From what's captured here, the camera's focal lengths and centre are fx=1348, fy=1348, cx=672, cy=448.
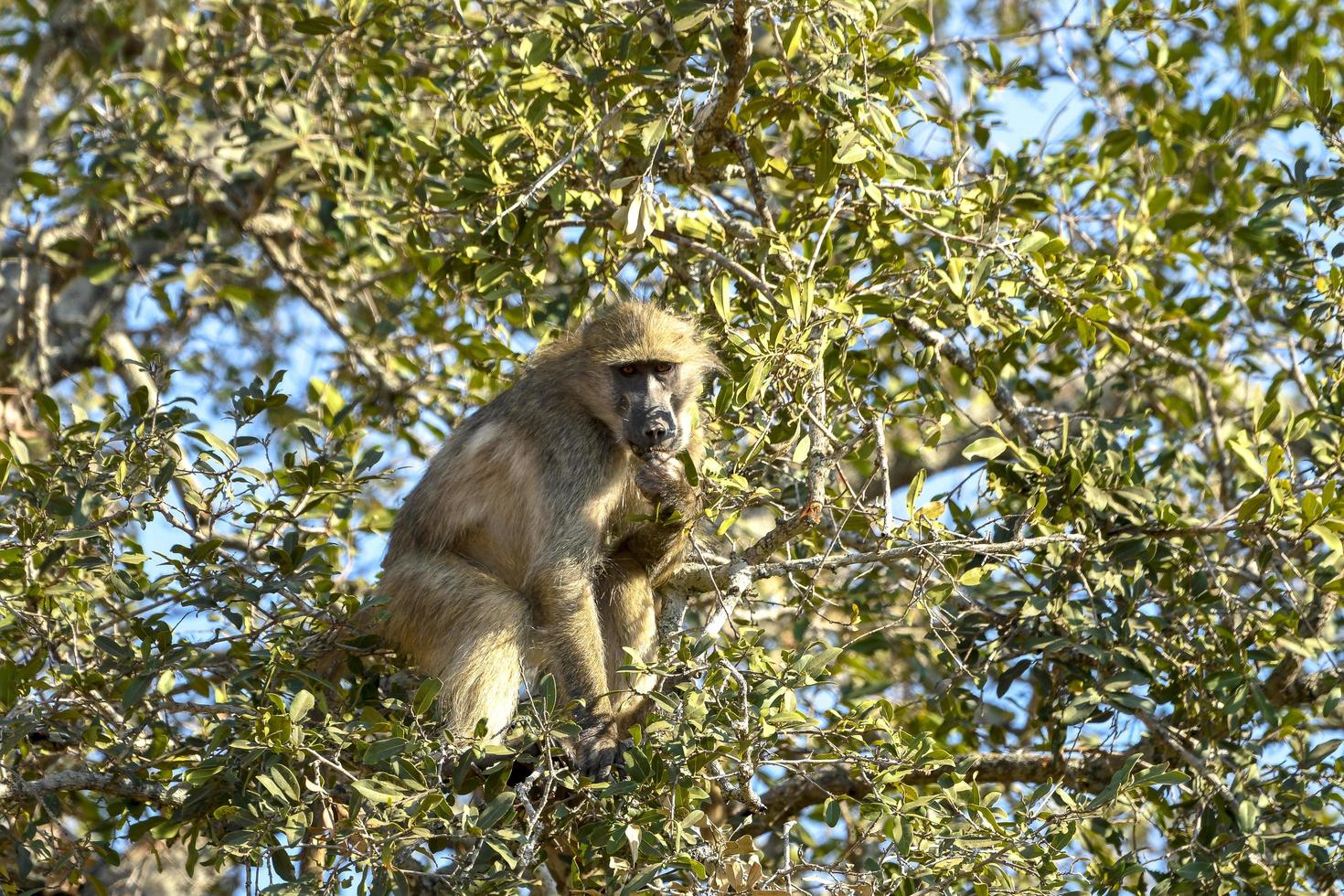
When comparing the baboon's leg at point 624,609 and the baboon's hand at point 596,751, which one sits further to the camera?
the baboon's leg at point 624,609

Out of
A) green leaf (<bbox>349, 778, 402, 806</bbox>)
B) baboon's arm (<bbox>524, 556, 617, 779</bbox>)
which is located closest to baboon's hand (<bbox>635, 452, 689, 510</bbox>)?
baboon's arm (<bbox>524, 556, 617, 779</bbox>)

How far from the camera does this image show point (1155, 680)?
17.6 feet

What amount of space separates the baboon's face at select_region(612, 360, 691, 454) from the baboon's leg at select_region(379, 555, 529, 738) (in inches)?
33.2

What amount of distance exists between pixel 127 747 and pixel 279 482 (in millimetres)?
1105

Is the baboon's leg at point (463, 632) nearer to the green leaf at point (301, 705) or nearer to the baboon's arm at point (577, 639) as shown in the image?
the baboon's arm at point (577, 639)

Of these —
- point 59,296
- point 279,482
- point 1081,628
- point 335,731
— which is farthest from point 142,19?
point 1081,628

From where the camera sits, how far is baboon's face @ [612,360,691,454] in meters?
5.58

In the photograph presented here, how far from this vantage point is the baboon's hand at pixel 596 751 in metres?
5.00

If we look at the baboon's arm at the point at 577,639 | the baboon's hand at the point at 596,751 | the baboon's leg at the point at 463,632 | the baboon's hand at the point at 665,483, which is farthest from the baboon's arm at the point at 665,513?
the baboon's hand at the point at 596,751

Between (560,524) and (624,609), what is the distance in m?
0.52

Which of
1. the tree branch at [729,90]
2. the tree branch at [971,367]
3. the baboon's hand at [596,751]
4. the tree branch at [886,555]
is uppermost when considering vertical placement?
the tree branch at [729,90]

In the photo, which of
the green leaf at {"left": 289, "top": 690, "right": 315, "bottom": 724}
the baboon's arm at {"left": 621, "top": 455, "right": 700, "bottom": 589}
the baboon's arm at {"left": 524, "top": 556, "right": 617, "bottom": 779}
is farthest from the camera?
the baboon's arm at {"left": 621, "top": 455, "right": 700, "bottom": 589}

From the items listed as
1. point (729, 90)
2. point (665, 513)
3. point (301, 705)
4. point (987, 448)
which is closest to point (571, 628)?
point (665, 513)

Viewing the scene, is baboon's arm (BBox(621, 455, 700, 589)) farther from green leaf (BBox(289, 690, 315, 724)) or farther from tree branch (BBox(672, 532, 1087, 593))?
green leaf (BBox(289, 690, 315, 724))
